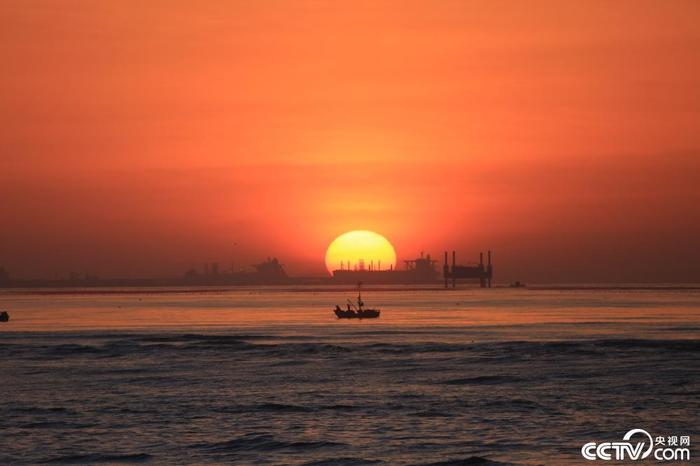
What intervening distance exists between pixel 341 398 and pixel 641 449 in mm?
18735

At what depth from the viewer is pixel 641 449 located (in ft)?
129

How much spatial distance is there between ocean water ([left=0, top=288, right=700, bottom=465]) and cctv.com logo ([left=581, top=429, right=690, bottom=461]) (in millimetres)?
630

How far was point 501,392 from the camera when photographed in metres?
56.1

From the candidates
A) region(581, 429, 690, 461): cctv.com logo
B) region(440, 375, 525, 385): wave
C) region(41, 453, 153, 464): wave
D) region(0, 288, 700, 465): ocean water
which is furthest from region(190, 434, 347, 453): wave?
region(440, 375, 525, 385): wave

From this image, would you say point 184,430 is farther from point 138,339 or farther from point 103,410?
point 138,339

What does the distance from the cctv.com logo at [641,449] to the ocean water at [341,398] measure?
0.63 metres

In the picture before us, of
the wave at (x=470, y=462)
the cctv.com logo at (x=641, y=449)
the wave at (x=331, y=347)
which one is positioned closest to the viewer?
the wave at (x=470, y=462)

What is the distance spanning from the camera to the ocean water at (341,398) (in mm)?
39719

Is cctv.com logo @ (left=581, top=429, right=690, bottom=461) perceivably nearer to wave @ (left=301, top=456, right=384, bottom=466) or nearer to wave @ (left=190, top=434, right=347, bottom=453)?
wave @ (left=301, top=456, right=384, bottom=466)

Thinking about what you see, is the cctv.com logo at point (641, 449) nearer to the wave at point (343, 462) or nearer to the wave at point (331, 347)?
the wave at point (343, 462)

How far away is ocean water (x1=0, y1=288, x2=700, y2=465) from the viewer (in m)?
39.7

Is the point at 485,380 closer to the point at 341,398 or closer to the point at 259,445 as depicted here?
the point at 341,398

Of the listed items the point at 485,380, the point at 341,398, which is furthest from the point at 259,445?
the point at 485,380

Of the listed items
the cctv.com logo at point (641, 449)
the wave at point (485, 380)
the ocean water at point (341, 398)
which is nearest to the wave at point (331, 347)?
the ocean water at point (341, 398)
